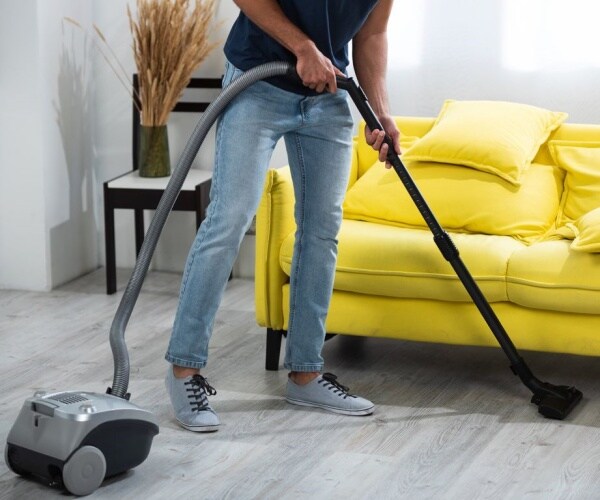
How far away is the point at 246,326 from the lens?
3852 mm

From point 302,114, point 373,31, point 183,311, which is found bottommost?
point 183,311

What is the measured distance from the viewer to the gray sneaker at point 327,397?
303 centimetres

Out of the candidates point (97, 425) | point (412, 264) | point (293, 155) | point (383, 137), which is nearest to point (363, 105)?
point (383, 137)

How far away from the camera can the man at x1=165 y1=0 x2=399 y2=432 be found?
278 centimetres

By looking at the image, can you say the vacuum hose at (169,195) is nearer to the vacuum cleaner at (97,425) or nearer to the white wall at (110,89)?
the vacuum cleaner at (97,425)

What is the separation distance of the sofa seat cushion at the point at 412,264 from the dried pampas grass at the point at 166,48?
116 centimetres

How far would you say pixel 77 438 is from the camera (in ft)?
7.91

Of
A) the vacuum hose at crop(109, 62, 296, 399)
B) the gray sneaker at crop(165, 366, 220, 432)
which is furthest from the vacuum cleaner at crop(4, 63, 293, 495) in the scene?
the gray sneaker at crop(165, 366, 220, 432)

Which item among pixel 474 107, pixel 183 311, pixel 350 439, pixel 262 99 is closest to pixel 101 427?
pixel 183 311

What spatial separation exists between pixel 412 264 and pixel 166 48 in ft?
4.80

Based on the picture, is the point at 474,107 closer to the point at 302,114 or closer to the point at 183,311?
the point at 302,114

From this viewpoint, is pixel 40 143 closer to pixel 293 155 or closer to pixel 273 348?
pixel 273 348

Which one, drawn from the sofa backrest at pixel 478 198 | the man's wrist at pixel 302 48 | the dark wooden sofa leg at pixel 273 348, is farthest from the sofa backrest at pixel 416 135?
the man's wrist at pixel 302 48

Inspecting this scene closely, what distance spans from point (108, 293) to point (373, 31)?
66.3 inches
